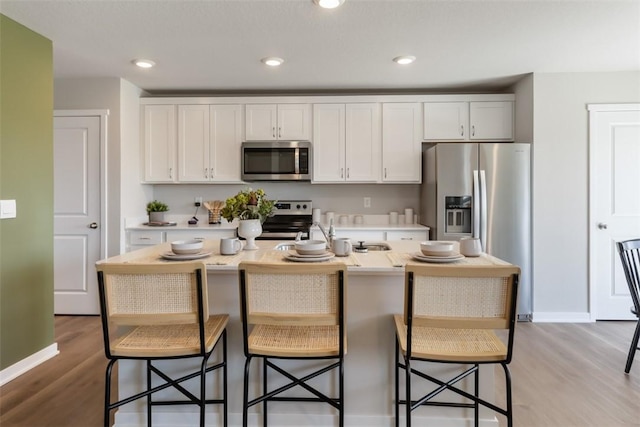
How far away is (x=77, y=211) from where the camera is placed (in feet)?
11.6

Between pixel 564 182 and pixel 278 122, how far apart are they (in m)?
2.95

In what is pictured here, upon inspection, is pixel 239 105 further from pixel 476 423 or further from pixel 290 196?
pixel 476 423

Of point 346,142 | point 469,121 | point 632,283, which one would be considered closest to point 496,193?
point 469,121

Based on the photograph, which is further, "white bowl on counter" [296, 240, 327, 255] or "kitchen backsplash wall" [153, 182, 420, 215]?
"kitchen backsplash wall" [153, 182, 420, 215]

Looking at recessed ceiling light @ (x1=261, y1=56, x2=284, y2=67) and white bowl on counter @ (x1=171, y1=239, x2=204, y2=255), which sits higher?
recessed ceiling light @ (x1=261, y1=56, x2=284, y2=67)

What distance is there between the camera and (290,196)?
168 inches

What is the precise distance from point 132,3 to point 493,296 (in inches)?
102

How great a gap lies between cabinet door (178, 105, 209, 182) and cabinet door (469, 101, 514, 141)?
2.90 metres

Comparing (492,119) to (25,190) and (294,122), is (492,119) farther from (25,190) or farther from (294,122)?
(25,190)

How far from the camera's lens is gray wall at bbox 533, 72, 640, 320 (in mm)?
3422

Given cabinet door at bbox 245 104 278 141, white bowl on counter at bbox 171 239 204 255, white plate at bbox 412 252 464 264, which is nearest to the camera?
white plate at bbox 412 252 464 264

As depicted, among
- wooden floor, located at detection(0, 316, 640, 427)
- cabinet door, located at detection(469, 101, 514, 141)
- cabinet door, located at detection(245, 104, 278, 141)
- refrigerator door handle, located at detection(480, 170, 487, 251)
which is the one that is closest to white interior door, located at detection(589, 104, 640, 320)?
wooden floor, located at detection(0, 316, 640, 427)

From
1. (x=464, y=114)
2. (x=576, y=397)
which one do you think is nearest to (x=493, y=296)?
(x=576, y=397)

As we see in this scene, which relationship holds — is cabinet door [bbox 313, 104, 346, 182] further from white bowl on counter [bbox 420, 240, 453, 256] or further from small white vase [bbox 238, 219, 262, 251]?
white bowl on counter [bbox 420, 240, 453, 256]
